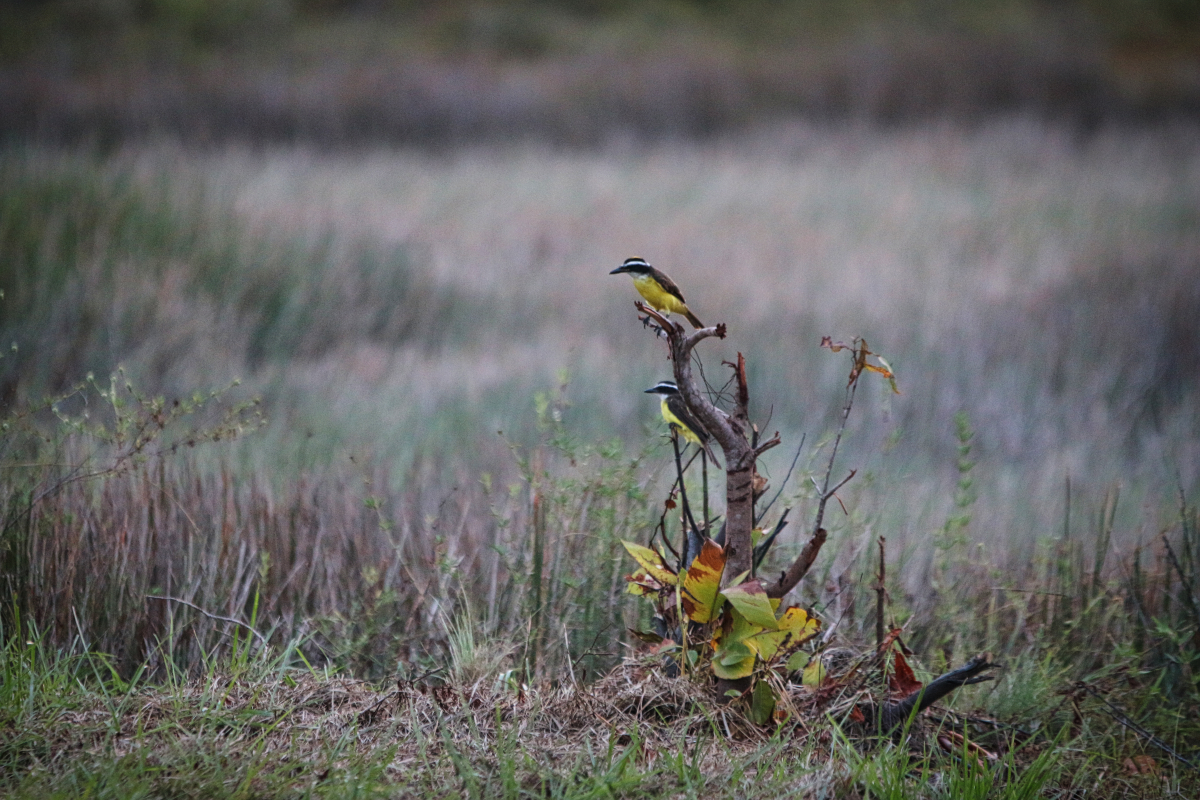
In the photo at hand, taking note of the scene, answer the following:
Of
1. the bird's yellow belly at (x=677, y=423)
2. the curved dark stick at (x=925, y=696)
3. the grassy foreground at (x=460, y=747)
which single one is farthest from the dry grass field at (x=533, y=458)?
the bird's yellow belly at (x=677, y=423)

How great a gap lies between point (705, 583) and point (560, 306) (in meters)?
7.52

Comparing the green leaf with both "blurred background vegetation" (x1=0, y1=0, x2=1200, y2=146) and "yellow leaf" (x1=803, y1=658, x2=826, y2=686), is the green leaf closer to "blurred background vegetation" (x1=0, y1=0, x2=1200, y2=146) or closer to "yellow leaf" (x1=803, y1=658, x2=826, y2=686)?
"yellow leaf" (x1=803, y1=658, x2=826, y2=686)

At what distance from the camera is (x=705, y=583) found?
7.06 ft

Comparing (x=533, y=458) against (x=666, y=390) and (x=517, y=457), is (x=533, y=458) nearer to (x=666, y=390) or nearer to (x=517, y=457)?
(x=517, y=457)

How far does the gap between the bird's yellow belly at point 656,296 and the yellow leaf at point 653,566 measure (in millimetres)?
628

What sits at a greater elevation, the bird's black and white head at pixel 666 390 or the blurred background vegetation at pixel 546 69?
the blurred background vegetation at pixel 546 69

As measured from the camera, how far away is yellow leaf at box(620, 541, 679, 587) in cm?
220

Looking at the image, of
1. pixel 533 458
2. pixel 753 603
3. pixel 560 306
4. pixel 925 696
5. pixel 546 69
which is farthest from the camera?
pixel 546 69

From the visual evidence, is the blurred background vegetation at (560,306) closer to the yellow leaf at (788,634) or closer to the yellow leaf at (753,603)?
the yellow leaf at (788,634)

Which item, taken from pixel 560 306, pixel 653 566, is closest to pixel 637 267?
pixel 653 566

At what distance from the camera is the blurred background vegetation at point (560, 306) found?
9.59ft

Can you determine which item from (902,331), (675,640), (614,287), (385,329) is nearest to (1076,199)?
(902,331)

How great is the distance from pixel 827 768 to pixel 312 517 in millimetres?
2042

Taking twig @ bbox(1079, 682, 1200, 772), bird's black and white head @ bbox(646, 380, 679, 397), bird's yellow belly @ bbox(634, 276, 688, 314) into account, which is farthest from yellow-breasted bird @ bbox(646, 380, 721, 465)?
twig @ bbox(1079, 682, 1200, 772)
